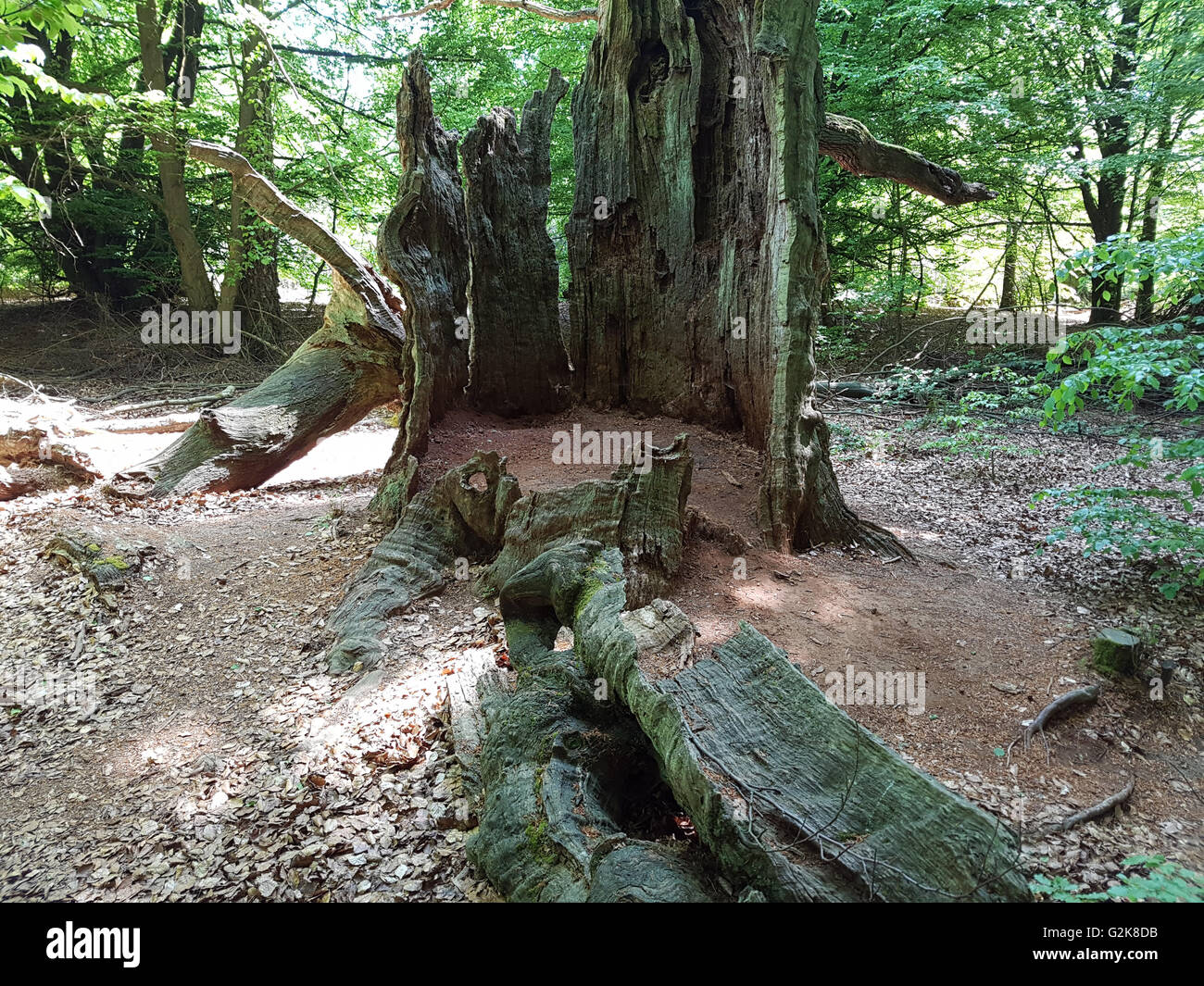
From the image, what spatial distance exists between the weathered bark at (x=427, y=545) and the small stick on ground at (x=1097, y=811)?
3400 millimetres

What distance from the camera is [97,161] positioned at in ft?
44.3

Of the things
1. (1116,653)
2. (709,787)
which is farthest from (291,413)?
(1116,653)

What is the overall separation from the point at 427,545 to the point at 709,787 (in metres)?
3.45

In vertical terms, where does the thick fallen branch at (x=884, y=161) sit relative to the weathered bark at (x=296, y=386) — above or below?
above

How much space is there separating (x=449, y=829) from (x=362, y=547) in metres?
3.14

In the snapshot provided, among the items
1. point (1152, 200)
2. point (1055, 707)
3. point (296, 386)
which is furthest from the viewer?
point (1152, 200)

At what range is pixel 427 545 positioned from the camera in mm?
4996

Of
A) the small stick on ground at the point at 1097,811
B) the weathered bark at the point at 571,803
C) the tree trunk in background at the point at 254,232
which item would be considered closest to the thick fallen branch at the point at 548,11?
the tree trunk in background at the point at 254,232

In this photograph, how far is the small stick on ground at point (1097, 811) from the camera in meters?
2.62

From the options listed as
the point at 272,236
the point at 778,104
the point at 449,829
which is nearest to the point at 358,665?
the point at 449,829

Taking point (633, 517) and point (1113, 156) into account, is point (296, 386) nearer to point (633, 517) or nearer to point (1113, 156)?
point (633, 517)

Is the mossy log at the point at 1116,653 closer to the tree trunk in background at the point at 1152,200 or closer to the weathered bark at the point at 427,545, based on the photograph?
the weathered bark at the point at 427,545

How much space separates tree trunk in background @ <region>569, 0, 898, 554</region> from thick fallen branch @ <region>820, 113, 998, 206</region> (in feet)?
3.08
